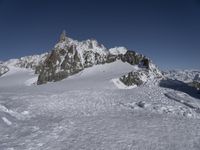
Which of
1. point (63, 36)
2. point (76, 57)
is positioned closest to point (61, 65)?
point (76, 57)

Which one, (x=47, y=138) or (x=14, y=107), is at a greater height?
(x=14, y=107)

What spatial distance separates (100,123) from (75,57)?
5728 cm

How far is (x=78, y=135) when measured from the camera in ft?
56.4

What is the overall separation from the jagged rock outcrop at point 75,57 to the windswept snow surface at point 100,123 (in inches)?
1584

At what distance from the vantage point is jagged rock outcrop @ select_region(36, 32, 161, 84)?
7331cm

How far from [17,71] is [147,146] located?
394ft

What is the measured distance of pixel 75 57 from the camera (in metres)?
76.6

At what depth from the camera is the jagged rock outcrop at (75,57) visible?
73312 millimetres

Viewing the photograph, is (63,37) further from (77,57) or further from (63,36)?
(77,57)

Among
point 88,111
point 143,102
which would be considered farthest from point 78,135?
point 143,102

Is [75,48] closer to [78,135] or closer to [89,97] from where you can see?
[89,97]

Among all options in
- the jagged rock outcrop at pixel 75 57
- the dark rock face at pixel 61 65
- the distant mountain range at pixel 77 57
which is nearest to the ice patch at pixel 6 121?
the distant mountain range at pixel 77 57

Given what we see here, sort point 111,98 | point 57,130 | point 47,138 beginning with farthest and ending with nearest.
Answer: point 111,98
point 57,130
point 47,138

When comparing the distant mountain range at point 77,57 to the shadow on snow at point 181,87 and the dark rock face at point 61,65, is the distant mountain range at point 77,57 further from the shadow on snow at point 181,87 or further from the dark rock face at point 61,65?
Result: the shadow on snow at point 181,87
